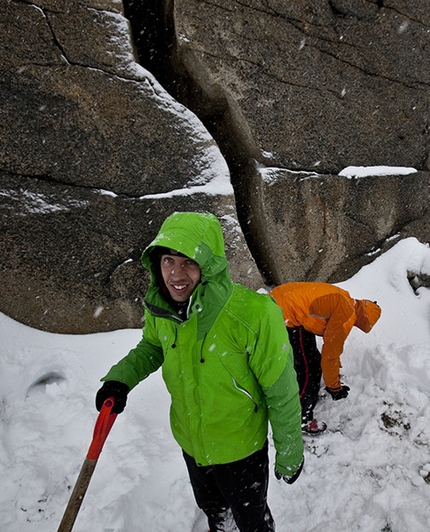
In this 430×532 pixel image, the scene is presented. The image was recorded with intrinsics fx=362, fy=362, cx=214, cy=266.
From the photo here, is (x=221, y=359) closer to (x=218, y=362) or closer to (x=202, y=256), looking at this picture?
(x=218, y=362)

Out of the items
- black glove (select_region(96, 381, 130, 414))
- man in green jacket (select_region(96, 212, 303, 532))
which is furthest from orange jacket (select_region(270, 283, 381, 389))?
black glove (select_region(96, 381, 130, 414))

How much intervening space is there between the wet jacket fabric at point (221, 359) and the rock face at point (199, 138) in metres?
2.83

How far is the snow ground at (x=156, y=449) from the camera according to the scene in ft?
8.75

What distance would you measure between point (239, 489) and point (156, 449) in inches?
59.2

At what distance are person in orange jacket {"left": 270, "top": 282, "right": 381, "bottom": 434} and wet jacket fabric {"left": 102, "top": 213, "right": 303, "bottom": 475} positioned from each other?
4.96ft

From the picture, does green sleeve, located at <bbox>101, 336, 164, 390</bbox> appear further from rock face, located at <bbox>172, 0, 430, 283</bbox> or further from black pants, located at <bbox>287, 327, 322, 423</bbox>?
rock face, located at <bbox>172, 0, 430, 283</bbox>

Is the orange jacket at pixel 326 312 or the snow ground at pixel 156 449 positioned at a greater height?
the orange jacket at pixel 326 312

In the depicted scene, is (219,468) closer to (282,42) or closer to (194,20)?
(194,20)

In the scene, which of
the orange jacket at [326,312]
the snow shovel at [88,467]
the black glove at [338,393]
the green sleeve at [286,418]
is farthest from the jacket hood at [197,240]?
the black glove at [338,393]

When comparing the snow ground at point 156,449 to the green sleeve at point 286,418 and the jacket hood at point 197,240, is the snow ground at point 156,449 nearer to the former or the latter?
the green sleeve at point 286,418

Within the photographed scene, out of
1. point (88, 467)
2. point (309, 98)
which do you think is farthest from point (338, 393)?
point (309, 98)

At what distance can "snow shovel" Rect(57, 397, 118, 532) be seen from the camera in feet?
5.52

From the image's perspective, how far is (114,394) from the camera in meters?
1.92

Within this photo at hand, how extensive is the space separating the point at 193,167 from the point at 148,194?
72cm
